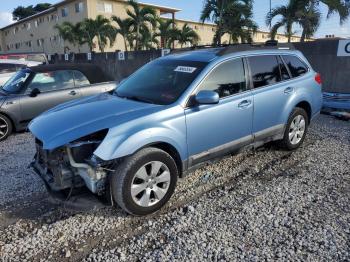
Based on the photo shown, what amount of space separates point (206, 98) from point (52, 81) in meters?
4.93

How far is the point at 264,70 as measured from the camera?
16.0ft

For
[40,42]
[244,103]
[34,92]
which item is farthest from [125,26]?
[244,103]

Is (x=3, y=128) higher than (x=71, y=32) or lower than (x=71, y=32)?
lower

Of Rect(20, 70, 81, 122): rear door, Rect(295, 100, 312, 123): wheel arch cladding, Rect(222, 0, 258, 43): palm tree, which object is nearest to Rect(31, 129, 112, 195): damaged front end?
Rect(295, 100, 312, 123): wheel arch cladding

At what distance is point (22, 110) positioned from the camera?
7184 millimetres

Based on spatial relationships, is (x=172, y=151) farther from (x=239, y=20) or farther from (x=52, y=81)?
(x=239, y=20)

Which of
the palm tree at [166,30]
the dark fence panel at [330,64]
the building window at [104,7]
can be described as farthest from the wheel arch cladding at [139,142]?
the building window at [104,7]

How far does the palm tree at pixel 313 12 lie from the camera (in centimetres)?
1606

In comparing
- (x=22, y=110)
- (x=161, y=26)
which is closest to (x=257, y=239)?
(x=22, y=110)

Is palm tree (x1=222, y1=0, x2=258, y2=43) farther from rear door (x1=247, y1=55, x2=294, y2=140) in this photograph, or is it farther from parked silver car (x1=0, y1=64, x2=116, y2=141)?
rear door (x1=247, y1=55, x2=294, y2=140)

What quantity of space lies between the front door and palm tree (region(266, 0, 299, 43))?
15157 millimetres

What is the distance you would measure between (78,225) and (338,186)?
10.6 ft

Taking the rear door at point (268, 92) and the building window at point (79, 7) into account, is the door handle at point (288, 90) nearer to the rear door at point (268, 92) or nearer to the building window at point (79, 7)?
the rear door at point (268, 92)

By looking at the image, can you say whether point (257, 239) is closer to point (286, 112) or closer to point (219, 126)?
point (219, 126)
